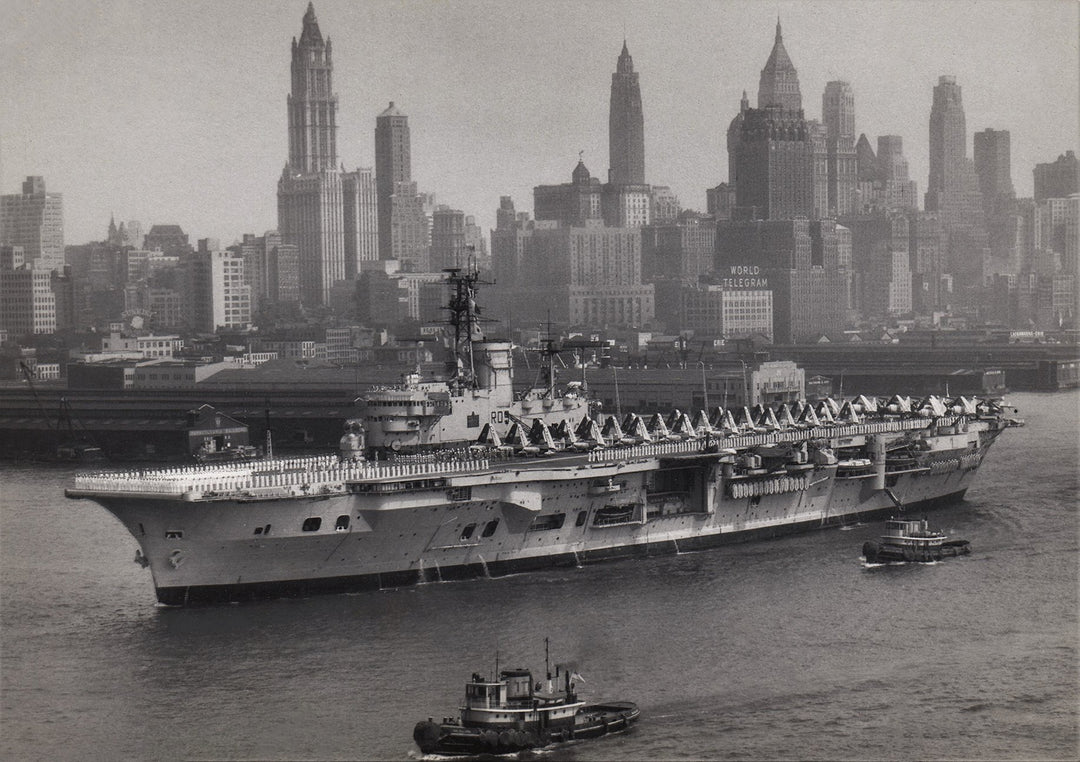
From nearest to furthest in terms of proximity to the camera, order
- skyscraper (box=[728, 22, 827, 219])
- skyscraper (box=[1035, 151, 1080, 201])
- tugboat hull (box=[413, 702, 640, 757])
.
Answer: tugboat hull (box=[413, 702, 640, 757]), skyscraper (box=[1035, 151, 1080, 201]), skyscraper (box=[728, 22, 827, 219])

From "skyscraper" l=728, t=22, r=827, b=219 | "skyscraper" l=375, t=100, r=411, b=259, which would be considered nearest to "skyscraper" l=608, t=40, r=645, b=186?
"skyscraper" l=728, t=22, r=827, b=219

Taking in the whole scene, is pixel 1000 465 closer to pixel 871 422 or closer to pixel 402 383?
pixel 871 422

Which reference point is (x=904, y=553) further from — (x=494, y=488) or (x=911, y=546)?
(x=494, y=488)

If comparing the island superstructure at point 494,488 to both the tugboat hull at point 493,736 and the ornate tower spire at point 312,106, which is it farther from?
the ornate tower spire at point 312,106

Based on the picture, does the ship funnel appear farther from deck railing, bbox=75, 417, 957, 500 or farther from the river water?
the river water

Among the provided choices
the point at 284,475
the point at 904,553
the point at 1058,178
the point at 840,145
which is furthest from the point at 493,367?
the point at 840,145

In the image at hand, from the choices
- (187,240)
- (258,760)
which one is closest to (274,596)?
(258,760)
